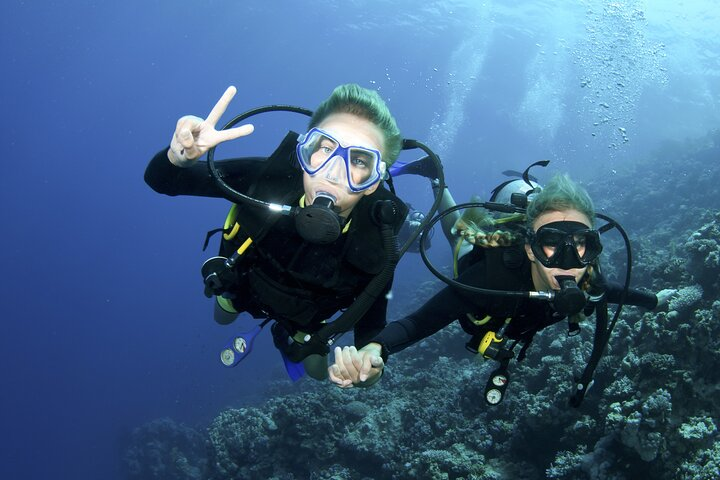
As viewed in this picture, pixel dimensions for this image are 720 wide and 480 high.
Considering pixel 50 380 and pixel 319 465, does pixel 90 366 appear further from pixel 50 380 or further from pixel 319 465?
pixel 319 465

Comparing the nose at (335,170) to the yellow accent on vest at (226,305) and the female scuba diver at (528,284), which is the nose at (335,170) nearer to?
the female scuba diver at (528,284)

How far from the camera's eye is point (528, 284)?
3377 millimetres

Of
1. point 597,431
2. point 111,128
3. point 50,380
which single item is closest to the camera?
point 597,431

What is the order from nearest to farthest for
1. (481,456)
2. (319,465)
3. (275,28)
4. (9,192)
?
(481,456), (319,465), (275,28), (9,192)

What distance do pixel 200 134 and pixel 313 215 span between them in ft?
2.77

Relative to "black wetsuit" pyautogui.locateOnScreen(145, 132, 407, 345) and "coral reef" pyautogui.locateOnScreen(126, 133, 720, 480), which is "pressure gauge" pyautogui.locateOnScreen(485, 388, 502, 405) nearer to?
"black wetsuit" pyautogui.locateOnScreen(145, 132, 407, 345)

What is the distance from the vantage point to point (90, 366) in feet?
149

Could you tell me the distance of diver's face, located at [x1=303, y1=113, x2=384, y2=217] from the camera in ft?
8.94

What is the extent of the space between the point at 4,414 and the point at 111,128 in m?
107

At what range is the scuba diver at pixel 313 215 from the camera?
2.74 m

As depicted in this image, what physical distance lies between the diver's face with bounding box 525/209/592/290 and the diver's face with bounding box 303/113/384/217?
54.6 inches

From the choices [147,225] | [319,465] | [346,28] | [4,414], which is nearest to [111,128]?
[147,225]

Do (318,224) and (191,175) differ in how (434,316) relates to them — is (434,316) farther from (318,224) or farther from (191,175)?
(191,175)

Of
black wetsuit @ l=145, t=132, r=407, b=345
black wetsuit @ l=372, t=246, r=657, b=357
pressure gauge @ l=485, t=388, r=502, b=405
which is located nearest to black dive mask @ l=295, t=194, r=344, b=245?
black wetsuit @ l=145, t=132, r=407, b=345
